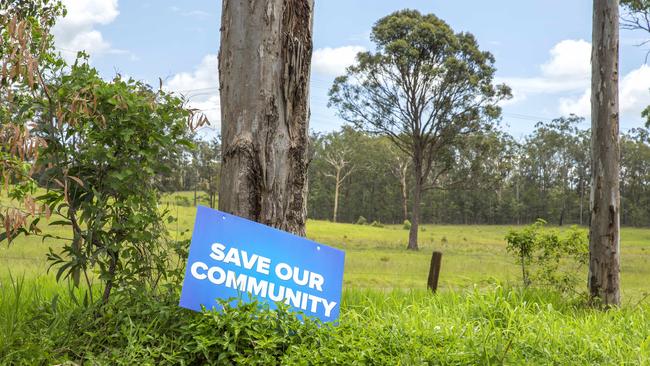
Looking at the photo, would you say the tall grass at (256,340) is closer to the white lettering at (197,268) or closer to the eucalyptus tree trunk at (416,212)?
the white lettering at (197,268)

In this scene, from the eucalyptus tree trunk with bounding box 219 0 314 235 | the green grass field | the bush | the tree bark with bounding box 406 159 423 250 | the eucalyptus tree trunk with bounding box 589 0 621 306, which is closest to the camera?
the eucalyptus tree trunk with bounding box 219 0 314 235

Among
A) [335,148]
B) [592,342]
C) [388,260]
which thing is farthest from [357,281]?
[335,148]

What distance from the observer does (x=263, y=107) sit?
4168 millimetres

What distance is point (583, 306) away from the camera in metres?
7.79

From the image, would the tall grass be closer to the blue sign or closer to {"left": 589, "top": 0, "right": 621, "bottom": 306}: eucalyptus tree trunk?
the blue sign

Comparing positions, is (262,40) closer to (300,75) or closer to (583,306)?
(300,75)

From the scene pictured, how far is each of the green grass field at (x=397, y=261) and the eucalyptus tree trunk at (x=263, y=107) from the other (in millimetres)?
953

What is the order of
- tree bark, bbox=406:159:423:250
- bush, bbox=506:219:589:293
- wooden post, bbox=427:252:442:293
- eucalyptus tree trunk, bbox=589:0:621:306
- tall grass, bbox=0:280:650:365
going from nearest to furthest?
tall grass, bbox=0:280:650:365 → eucalyptus tree trunk, bbox=589:0:621:306 → wooden post, bbox=427:252:442:293 → bush, bbox=506:219:589:293 → tree bark, bbox=406:159:423:250

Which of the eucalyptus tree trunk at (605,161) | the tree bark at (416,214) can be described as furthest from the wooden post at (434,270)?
the tree bark at (416,214)

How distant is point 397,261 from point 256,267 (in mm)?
17014

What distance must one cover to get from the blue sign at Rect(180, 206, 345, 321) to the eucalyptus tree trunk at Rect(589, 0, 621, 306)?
16.3ft

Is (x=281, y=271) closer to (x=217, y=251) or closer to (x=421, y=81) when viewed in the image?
(x=217, y=251)

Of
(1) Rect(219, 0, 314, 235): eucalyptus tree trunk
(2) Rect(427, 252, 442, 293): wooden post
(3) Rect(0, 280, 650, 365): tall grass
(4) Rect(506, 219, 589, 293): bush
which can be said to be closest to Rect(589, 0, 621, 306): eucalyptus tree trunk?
(4) Rect(506, 219, 589, 293): bush

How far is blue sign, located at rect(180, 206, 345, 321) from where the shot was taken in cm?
369
